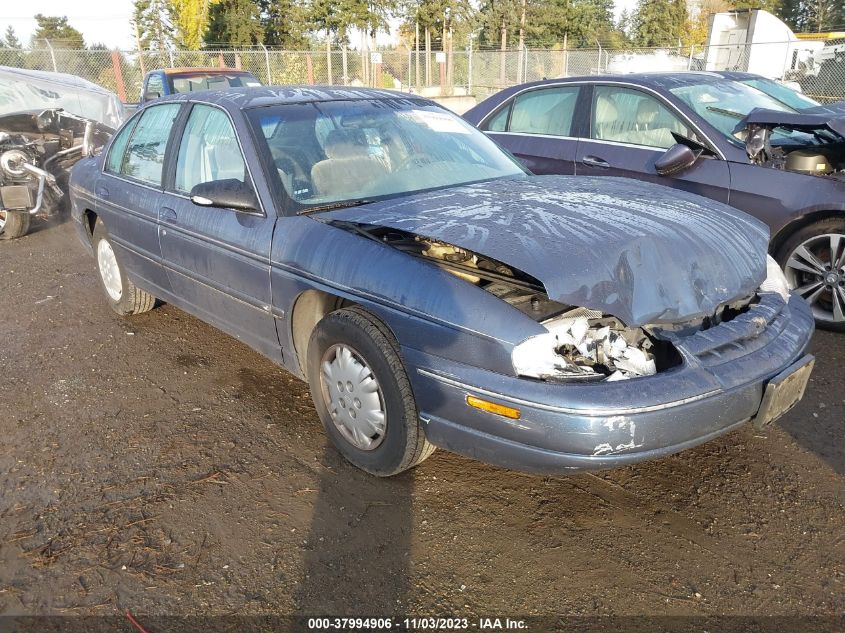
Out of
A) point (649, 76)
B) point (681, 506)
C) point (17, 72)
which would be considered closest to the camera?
point (681, 506)

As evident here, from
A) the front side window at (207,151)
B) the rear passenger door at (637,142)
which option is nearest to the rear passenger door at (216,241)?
the front side window at (207,151)

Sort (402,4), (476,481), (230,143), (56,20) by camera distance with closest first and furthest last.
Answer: (476,481), (230,143), (402,4), (56,20)

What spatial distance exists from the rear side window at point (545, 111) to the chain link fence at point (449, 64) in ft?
38.5

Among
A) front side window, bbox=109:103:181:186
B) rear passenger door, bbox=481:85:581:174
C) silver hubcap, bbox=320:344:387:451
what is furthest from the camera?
rear passenger door, bbox=481:85:581:174

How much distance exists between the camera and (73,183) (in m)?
5.26

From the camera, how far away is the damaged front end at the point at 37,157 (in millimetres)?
7508

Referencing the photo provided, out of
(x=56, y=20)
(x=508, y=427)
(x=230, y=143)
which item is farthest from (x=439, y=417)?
(x=56, y=20)

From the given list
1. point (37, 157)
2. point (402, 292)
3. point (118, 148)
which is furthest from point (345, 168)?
point (37, 157)

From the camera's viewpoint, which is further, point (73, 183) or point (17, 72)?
point (17, 72)

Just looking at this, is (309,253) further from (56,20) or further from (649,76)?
(56,20)

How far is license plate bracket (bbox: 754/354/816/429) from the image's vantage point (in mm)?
2494

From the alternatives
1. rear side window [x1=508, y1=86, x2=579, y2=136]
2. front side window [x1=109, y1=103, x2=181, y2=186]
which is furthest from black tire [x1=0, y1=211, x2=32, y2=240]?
rear side window [x1=508, y1=86, x2=579, y2=136]

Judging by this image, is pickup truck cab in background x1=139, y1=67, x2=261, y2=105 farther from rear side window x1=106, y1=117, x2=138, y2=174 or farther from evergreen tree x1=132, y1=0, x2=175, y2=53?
evergreen tree x1=132, y1=0, x2=175, y2=53

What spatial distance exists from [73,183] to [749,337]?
4.95 meters
